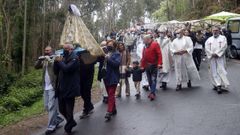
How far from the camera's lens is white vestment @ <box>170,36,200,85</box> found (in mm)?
14117

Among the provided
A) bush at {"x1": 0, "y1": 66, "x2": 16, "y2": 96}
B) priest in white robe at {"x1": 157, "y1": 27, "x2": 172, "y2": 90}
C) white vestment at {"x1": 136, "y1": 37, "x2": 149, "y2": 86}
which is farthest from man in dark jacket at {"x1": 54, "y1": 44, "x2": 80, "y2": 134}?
bush at {"x1": 0, "y1": 66, "x2": 16, "y2": 96}

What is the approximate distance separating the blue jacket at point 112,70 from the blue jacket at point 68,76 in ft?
4.17

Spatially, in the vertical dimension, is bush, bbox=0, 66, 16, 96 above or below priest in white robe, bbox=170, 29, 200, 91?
below

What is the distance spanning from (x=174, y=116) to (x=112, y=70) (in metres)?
1.83

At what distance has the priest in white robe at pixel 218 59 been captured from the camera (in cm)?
1315

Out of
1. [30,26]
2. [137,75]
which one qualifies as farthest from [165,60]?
[30,26]

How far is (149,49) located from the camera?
507 inches

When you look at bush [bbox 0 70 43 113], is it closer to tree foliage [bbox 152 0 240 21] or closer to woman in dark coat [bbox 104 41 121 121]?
woman in dark coat [bbox 104 41 121 121]

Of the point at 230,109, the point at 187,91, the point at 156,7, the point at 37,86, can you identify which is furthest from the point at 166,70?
the point at 156,7

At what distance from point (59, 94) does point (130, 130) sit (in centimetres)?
170

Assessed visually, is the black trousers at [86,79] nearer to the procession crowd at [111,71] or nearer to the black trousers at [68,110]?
the procession crowd at [111,71]

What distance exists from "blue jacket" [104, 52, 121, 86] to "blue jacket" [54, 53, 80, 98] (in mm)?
1271

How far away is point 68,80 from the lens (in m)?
9.29

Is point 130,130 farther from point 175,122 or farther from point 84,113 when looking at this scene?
point 84,113
